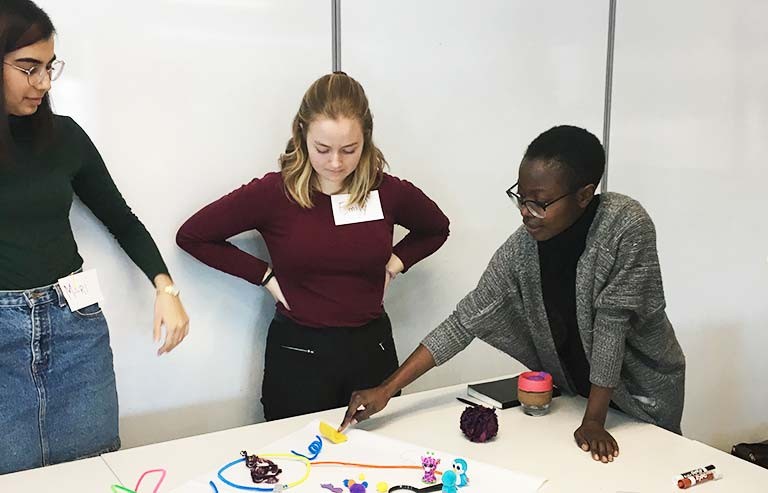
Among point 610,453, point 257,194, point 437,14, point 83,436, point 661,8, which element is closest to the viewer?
point 610,453

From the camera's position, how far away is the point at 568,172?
170 cm

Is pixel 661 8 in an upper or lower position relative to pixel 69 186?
upper

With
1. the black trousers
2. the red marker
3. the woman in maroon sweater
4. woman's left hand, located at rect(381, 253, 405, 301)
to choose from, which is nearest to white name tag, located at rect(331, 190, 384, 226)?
the woman in maroon sweater

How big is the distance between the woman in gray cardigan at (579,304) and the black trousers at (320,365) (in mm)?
303

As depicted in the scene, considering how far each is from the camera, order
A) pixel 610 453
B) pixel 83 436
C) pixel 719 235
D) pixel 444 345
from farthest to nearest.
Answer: pixel 719 235, pixel 444 345, pixel 83 436, pixel 610 453

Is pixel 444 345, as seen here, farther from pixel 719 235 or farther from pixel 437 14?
pixel 719 235

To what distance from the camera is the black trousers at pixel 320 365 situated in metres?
2.17

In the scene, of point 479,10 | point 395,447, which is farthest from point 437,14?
point 395,447

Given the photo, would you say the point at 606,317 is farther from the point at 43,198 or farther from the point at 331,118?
the point at 43,198

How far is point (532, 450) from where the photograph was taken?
5.53 feet

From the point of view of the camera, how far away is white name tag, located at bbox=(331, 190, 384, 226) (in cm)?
214

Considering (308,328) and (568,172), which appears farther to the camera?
(308,328)

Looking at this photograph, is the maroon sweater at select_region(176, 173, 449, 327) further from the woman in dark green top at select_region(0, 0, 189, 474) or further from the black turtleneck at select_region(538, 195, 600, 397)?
the black turtleneck at select_region(538, 195, 600, 397)

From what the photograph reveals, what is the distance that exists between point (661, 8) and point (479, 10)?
0.83 metres
